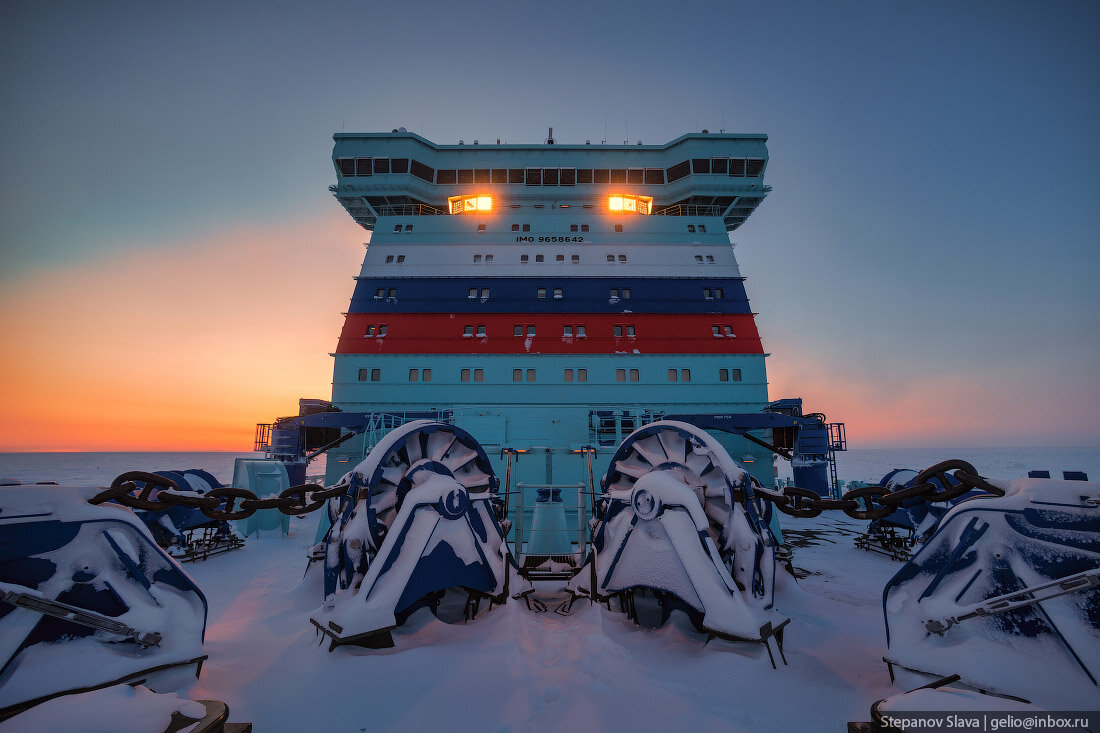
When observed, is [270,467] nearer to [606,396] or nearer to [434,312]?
[434,312]

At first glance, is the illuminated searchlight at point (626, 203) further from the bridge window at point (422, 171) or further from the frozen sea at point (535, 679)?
the frozen sea at point (535, 679)

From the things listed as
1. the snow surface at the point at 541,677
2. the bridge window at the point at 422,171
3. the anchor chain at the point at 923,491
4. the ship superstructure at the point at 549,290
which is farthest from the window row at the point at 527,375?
the anchor chain at the point at 923,491

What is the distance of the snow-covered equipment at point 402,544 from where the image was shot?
4035 millimetres

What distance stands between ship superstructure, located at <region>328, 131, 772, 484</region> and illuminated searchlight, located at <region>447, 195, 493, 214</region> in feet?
0.23

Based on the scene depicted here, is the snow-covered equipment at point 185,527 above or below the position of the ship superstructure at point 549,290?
below

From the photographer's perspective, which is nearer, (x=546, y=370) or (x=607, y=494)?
(x=607, y=494)

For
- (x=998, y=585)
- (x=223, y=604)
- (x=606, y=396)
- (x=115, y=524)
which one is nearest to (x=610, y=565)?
(x=998, y=585)

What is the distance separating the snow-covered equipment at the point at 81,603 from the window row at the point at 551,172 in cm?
2045

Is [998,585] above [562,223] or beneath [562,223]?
beneath

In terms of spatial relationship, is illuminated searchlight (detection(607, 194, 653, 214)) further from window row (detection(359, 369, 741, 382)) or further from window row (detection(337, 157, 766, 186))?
window row (detection(359, 369, 741, 382))

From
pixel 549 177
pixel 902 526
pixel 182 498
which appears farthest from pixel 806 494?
pixel 549 177

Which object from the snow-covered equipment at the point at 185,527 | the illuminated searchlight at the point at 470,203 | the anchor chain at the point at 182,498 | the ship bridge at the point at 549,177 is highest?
the ship bridge at the point at 549,177

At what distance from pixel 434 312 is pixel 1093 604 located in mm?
17894

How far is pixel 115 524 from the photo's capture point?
326cm
